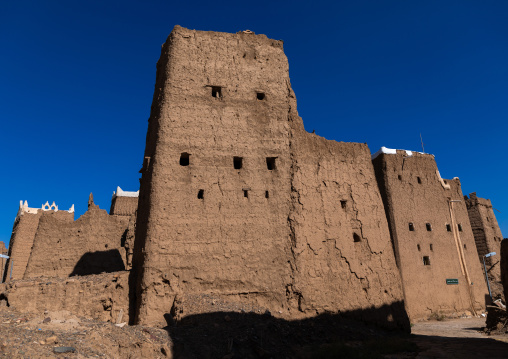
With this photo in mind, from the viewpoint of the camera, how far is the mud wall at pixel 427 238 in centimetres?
1686

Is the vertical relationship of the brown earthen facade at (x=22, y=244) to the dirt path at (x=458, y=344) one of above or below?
above

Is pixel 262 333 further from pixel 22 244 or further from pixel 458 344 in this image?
pixel 22 244

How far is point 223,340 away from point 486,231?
21.7 m

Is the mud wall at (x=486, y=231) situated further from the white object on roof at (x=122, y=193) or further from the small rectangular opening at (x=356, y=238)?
the white object on roof at (x=122, y=193)

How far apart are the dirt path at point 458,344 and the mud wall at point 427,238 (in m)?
2.05

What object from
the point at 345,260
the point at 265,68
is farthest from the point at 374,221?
the point at 265,68

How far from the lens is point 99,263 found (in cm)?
1647

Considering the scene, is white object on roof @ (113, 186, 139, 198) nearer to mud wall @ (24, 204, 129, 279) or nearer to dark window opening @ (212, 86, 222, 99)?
mud wall @ (24, 204, 129, 279)

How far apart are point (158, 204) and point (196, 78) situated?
460cm

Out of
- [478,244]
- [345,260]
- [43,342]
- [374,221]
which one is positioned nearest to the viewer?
[43,342]

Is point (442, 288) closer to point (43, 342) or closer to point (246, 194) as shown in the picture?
point (246, 194)

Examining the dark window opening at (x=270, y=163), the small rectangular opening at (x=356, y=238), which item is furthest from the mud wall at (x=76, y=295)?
the small rectangular opening at (x=356, y=238)

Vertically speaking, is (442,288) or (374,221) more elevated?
(374,221)

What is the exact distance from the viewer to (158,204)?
10.7 metres
